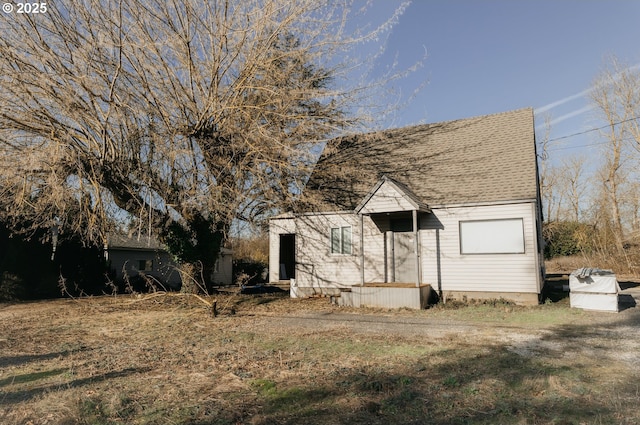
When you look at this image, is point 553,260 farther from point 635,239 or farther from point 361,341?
point 361,341

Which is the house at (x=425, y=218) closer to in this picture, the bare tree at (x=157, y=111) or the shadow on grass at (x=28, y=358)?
the bare tree at (x=157, y=111)

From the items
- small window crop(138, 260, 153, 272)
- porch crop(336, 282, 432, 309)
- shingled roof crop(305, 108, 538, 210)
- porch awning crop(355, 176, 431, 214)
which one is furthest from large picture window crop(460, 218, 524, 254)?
small window crop(138, 260, 153, 272)

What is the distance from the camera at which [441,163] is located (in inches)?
587

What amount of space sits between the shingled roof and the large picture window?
72cm

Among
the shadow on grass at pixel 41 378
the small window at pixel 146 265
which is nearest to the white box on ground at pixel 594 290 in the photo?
the shadow on grass at pixel 41 378

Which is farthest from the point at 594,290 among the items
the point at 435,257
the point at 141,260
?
the point at 141,260

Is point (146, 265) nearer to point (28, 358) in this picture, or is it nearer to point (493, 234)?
point (28, 358)

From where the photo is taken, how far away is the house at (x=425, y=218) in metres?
12.3

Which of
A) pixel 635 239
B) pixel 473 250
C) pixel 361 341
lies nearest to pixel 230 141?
pixel 361 341

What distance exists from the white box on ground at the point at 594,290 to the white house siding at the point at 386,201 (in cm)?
490

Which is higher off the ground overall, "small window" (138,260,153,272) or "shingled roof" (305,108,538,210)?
"shingled roof" (305,108,538,210)

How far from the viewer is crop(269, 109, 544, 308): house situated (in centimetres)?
1230

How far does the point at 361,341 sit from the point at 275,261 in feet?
42.8

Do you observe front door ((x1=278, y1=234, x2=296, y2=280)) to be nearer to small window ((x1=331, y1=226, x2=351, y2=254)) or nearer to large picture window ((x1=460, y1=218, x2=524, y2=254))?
small window ((x1=331, y1=226, x2=351, y2=254))
